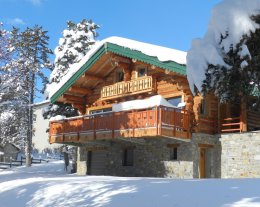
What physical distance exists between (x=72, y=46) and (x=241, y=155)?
21.8m

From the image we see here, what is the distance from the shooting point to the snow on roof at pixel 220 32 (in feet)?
49.6

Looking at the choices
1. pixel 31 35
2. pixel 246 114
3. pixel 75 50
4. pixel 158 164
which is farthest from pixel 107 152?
pixel 31 35

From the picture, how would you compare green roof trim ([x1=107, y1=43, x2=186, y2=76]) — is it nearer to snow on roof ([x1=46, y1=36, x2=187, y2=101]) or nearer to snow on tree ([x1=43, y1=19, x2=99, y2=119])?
snow on roof ([x1=46, y1=36, x2=187, y2=101])

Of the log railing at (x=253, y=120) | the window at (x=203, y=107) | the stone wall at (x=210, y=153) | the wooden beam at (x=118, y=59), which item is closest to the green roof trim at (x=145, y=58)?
the wooden beam at (x=118, y=59)

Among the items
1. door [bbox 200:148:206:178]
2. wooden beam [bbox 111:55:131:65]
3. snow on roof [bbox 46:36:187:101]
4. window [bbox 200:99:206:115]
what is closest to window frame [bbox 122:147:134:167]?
door [bbox 200:148:206:178]

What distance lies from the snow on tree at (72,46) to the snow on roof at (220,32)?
19607mm

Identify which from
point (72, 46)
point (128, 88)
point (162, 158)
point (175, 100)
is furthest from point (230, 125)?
point (72, 46)

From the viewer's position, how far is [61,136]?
84.5 ft

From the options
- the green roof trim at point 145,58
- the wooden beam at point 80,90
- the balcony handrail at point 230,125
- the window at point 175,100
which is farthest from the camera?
the wooden beam at point 80,90

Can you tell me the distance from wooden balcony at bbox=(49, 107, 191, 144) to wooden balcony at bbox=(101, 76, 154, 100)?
2368 mm

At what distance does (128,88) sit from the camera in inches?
965

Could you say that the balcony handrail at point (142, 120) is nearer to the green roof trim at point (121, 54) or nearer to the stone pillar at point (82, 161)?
the green roof trim at point (121, 54)

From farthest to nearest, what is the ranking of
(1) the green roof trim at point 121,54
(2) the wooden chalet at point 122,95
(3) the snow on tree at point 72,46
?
(3) the snow on tree at point 72,46
(1) the green roof trim at point 121,54
(2) the wooden chalet at point 122,95

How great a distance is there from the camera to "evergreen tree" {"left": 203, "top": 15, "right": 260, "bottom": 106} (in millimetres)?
15023
